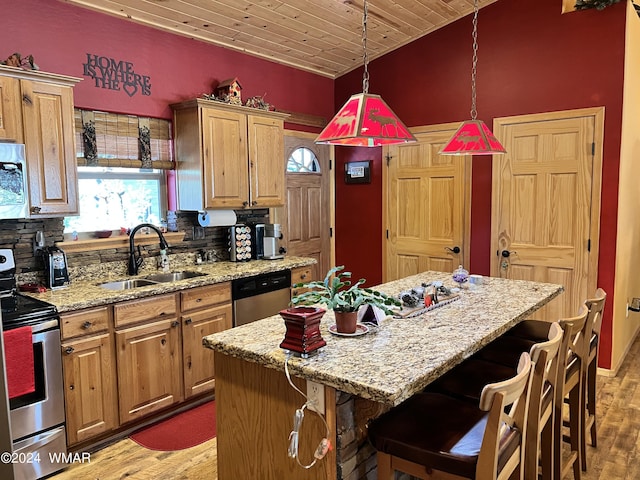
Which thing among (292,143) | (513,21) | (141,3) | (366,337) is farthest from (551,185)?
(141,3)

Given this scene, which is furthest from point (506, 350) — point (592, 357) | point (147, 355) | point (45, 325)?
point (45, 325)

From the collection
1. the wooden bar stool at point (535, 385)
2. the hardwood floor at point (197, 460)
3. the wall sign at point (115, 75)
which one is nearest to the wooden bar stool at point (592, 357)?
the hardwood floor at point (197, 460)

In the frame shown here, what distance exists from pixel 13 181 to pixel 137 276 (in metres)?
1.14

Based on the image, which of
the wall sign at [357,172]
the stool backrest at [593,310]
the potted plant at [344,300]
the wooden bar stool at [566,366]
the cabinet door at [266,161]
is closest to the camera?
the potted plant at [344,300]

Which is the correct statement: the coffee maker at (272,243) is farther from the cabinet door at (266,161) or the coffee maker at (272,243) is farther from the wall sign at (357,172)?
the wall sign at (357,172)

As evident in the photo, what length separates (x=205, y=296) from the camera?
3498 mm

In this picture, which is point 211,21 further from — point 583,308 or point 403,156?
point 583,308

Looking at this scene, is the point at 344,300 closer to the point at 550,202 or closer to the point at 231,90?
the point at 231,90

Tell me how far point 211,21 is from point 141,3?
23.8 inches

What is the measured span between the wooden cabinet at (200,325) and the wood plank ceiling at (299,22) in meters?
2.12

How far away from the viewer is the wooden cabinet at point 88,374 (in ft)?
9.02

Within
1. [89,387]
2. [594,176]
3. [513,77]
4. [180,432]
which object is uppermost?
[513,77]

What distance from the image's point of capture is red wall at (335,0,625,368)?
154 inches

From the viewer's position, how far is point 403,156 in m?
5.15
